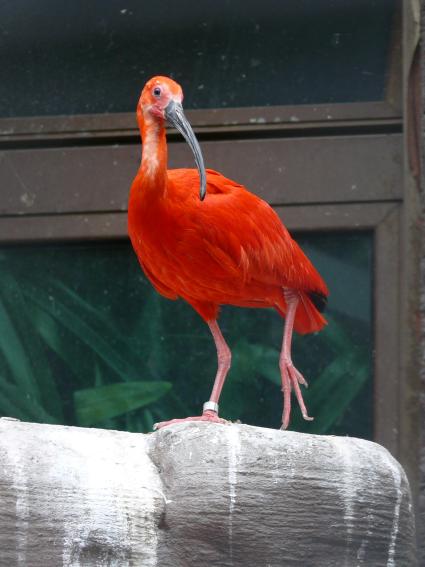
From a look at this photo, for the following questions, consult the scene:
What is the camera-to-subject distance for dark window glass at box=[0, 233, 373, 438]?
6.52 m

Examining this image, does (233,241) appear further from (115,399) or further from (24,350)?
(24,350)

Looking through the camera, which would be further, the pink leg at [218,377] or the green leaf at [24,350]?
the green leaf at [24,350]

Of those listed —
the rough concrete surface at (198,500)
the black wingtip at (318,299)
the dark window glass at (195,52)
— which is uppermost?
the dark window glass at (195,52)

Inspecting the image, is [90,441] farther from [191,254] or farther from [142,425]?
[142,425]

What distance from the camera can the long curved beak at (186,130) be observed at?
183 inches

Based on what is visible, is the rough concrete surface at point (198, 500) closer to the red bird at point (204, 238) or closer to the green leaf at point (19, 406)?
the red bird at point (204, 238)

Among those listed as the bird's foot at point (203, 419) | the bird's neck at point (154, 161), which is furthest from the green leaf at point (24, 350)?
the bird's neck at point (154, 161)

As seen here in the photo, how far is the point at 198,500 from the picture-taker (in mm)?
3814

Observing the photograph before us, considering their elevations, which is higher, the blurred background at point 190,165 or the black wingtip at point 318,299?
the blurred background at point 190,165

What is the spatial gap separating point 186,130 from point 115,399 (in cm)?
225

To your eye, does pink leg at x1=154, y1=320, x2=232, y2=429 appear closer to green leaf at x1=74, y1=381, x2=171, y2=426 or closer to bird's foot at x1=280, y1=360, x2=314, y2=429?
bird's foot at x1=280, y1=360, x2=314, y2=429

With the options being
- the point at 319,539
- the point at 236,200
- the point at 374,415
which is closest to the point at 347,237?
the point at 374,415

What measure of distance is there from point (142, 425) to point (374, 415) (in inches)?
43.6

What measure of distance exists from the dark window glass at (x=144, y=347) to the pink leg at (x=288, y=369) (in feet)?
4.40
